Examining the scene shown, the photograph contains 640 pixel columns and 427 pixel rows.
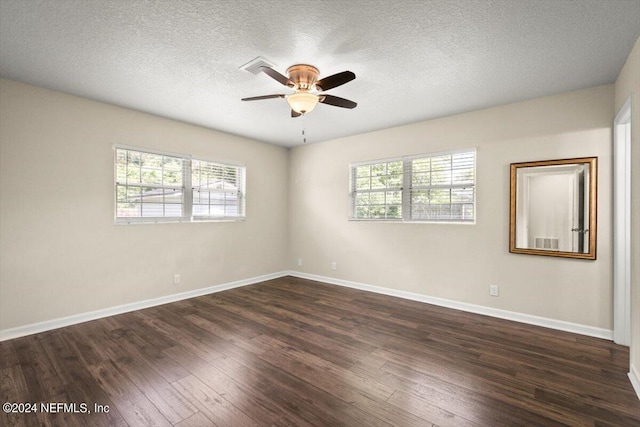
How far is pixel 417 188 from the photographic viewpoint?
Result: 4242 mm

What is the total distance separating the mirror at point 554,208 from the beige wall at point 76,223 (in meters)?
4.27

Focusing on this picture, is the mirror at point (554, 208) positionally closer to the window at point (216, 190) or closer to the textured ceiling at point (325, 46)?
the textured ceiling at point (325, 46)

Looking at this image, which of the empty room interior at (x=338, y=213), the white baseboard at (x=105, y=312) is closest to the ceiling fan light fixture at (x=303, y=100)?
the empty room interior at (x=338, y=213)

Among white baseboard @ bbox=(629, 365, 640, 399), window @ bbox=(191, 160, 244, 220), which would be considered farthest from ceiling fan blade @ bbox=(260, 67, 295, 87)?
white baseboard @ bbox=(629, 365, 640, 399)

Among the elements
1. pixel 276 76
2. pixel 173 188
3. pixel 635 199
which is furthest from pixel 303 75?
pixel 635 199

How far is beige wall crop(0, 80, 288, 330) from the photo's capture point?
113 inches

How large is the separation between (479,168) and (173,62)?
11.9ft

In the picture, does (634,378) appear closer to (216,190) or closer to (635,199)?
(635,199)

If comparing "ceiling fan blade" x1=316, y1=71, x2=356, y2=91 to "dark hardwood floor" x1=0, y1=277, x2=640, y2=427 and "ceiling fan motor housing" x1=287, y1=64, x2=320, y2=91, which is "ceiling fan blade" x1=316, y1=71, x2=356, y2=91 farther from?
"dark hardwood floor" x1=0, y1=277, x2=640, y2=427

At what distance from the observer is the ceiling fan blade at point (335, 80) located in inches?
87.2

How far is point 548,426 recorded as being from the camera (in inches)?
66.9

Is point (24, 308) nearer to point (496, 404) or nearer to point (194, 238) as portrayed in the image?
point (194, 238)

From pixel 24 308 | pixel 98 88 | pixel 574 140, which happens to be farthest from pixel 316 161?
pixel 24 308

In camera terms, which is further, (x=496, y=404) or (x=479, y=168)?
(x=479, y=168)
